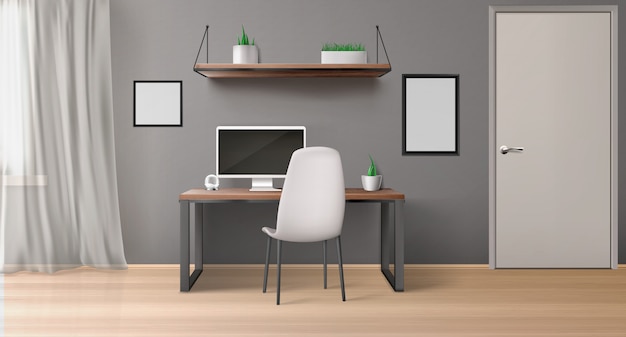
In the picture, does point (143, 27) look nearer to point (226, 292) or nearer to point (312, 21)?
point (312, 21)

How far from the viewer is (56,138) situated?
3.81 meters

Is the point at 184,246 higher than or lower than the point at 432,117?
lower

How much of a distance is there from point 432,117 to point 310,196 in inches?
54.7

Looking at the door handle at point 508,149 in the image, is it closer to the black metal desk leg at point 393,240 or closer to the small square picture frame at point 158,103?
the black metal desk leg at point 393,240

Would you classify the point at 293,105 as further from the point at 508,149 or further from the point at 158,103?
the point at 508,149

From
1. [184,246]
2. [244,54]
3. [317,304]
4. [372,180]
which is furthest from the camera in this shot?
[244,54]

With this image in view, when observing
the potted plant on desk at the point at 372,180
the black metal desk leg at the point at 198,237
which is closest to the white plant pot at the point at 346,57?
the potted plant on desk at the point at 372,180

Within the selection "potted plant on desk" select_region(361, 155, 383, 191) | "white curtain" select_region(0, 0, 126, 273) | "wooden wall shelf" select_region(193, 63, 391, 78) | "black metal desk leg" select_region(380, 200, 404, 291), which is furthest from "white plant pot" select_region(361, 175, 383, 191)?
"white curtain" select_region(0, 0, 126, 273)

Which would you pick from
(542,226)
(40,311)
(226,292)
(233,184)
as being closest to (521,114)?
(542,226)

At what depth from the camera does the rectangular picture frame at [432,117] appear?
13.3 feet

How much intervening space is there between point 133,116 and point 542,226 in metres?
3.01

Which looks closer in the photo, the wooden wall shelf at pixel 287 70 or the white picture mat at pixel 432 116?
the wooden wall shelf at pixel 287 70

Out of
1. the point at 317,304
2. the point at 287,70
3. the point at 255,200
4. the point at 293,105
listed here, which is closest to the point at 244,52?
the point at 287,70

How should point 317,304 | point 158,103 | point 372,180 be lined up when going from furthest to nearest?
point 158,103 → point 372,180 → point 317,304
